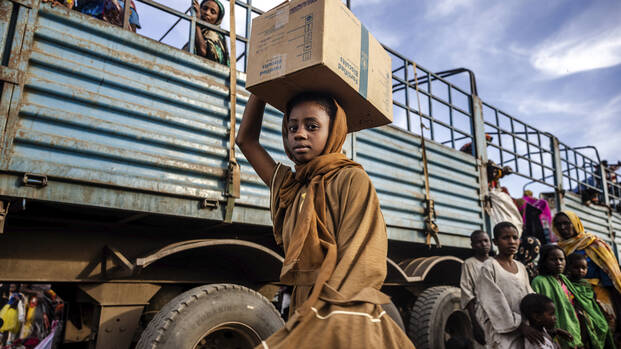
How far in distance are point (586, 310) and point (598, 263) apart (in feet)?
3.23

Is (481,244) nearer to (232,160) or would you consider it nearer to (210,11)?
(232,160)

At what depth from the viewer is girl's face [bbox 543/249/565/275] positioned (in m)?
3.50

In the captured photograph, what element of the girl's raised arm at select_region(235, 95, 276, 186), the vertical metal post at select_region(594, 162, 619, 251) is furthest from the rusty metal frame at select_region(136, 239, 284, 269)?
the vertical metal post at select_region(594, 162, 619, 251)

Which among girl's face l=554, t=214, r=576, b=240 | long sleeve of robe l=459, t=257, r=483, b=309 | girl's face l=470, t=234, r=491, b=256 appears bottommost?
long sleeve of robe l=459, t=257, r=483, b=309

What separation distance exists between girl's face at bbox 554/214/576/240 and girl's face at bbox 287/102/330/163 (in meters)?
4.29

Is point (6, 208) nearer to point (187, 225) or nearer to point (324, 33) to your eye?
point (187, 225)

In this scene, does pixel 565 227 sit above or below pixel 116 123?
below

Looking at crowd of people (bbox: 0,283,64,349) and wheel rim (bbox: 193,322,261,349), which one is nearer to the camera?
wheel rim (bbox: 193,322,261,349)

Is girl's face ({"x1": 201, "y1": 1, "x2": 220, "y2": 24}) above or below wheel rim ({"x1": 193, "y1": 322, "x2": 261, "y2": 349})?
above

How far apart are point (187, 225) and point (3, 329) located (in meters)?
6.25

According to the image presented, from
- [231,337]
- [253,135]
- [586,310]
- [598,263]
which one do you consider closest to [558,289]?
[586,310]

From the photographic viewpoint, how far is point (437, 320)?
12.5 feet

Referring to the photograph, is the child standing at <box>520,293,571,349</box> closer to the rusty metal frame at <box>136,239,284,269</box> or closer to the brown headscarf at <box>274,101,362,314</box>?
the rusty metal frame at <box>136,239,284,269</box>

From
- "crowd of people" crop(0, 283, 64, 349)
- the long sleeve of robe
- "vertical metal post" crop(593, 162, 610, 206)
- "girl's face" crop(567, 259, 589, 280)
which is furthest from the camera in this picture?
"vertical metal post" crop(593, 162, 610, 206)
